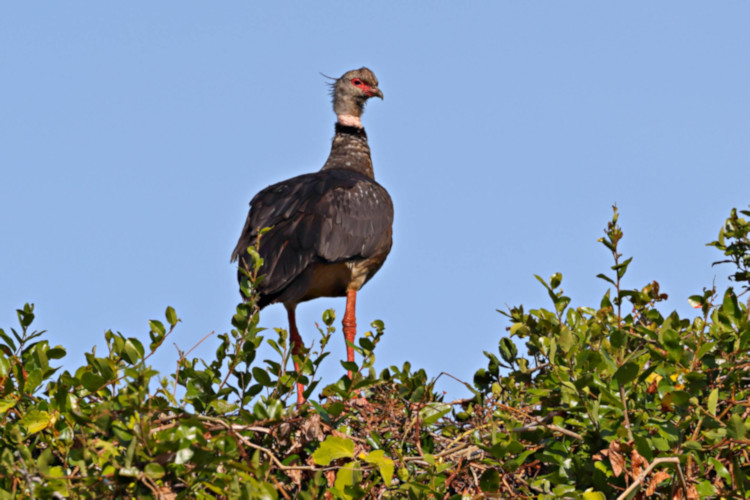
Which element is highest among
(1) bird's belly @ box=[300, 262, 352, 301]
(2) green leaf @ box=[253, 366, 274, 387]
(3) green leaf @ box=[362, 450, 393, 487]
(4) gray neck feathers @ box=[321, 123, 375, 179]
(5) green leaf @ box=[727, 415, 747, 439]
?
(4) gray neck feathers @ box=[321, 123, 375, 179]

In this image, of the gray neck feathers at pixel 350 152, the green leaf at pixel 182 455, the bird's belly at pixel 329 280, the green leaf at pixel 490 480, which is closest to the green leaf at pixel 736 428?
the green leaf at pixel 490 480

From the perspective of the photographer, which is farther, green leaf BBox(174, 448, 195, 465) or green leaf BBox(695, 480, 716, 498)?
green leaf BBox(695, 480, 716, 498)

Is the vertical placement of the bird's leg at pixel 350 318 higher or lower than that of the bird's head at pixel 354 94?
lower

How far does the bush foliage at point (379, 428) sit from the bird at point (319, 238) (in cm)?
296

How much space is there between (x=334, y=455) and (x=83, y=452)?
0.67 m

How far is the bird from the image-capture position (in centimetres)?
612

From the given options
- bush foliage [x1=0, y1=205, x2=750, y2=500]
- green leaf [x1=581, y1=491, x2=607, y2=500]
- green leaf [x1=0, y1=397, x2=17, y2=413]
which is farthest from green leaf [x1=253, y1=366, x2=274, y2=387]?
green leaf [x1=581, y1=491, x2=607, y2=500]

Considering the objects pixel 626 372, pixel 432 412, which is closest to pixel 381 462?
pixel 432 412

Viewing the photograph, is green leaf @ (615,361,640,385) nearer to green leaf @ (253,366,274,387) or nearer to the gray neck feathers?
green leaf @ (253,366,274,387)

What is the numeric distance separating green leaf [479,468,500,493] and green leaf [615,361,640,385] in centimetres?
42

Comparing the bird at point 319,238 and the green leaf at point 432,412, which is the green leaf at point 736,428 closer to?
the green leaf at point 432,412

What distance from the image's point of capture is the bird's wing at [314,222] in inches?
243

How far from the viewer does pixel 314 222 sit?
6.49 meters

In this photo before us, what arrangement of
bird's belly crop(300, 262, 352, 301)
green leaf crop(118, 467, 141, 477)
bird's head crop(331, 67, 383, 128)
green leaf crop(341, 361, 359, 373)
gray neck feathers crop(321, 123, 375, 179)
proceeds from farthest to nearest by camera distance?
bird's head crop(331, 67, 383, 128) → gray neck feathers crop(321, 123, 375, 179) → bird's belly crop(300, 262, 352, 301) → green leaf crop(341, 361, 359, 373) → green leaf crop(118, 467, 141, 477)
